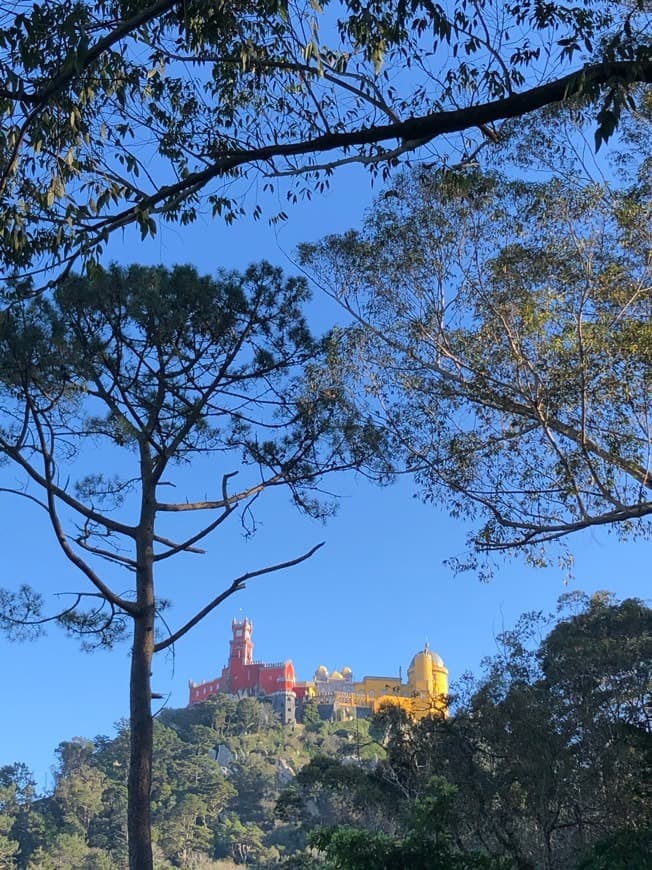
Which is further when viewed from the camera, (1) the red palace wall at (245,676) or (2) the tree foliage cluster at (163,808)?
(1) the red palace wall at (245,676)

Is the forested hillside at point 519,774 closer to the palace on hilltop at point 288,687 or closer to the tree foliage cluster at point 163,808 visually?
the tree foliage cluster at point 163,808

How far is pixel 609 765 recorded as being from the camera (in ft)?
35.4

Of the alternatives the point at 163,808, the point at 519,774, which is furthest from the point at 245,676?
the point at 519,774

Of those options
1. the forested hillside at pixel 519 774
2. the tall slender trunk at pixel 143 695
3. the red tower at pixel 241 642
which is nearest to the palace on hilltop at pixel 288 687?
the red tower at pixel 241 642

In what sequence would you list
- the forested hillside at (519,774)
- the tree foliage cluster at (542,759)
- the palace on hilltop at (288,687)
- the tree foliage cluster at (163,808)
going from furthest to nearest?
the palace on hilltop at (288,687) → the tree foliage cluster at (163,808) → the tree foliage cluster at (542,759) → the forested hillside at (519,774)

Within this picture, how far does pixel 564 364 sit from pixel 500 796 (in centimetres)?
597

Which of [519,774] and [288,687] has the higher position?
[288,687]

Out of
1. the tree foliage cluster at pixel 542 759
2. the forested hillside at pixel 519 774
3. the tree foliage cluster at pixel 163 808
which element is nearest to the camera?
the forested hillside at pixel 519 774

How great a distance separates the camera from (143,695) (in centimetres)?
684

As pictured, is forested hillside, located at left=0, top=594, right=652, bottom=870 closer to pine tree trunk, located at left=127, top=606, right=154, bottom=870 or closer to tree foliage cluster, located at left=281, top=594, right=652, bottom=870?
tree foliage cluster, located at left=281, top=594, right=652, bottom=870

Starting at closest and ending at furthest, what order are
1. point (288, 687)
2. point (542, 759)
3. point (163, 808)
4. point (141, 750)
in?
1. point (141, 750)
2. point (542, 759)
3. point (163, 808)
4. point (288, 687)

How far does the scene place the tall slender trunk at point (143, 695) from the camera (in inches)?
253

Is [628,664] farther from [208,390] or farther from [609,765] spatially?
[208,390]

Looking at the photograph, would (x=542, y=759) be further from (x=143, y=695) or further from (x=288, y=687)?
(x=288, y=687)
